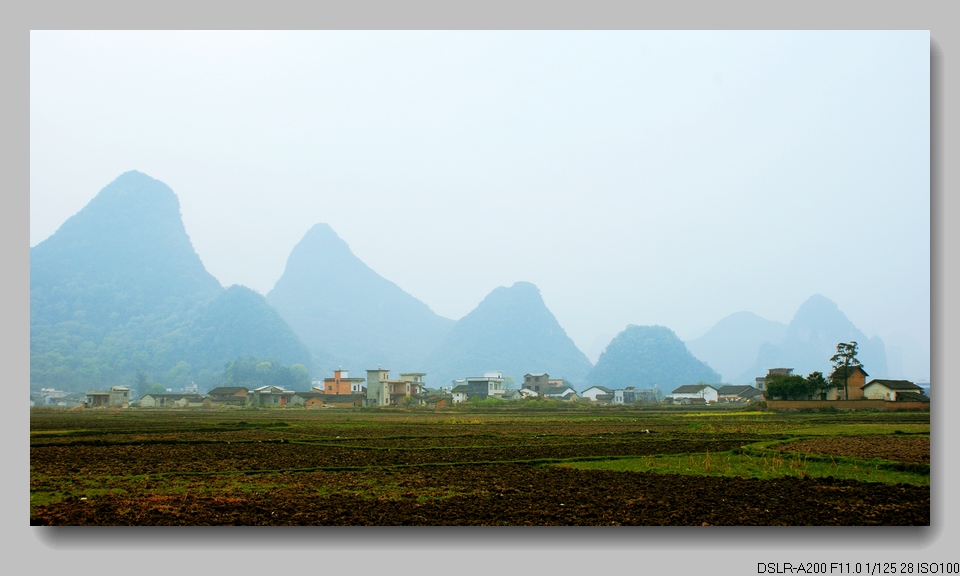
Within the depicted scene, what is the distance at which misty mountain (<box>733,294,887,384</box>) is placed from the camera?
1524 cm

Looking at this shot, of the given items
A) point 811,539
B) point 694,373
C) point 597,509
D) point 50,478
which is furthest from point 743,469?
point 694,373

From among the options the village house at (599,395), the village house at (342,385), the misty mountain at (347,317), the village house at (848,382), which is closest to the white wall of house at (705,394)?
the village house at (599,395)

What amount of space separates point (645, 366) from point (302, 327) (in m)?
32.7

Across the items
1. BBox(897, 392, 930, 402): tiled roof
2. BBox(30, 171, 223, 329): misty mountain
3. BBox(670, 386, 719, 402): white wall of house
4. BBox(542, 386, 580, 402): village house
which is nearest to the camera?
BBox(897, 392, 930, 402): tiled roof

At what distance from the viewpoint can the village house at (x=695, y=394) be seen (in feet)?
156

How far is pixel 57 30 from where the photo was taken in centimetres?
862

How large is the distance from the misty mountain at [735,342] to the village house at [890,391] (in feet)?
10.8

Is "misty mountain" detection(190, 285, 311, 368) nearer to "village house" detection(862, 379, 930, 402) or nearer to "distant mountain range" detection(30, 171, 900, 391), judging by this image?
"distant mountain range" detection(30, 171, 900, 391)

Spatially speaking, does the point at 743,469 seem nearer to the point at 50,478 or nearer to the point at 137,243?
the point at 50,478

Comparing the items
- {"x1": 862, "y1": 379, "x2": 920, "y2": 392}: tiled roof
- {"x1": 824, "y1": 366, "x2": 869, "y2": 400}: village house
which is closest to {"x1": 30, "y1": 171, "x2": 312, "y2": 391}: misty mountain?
{"x1": 862, "y1": 379, "x2": 920, "y2": 392}: tiled roof

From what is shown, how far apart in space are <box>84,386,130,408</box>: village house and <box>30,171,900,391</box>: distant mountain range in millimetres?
664

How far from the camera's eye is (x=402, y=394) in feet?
143

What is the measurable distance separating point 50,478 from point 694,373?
2187 inches

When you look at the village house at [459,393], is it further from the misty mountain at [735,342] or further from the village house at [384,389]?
the misty mountain at [735,342]
